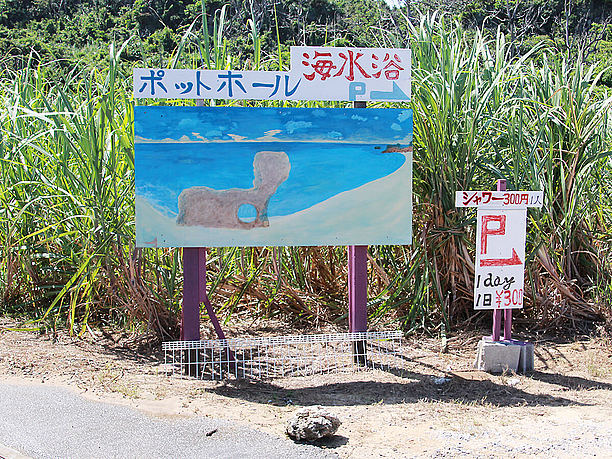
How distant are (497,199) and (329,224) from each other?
1.09m

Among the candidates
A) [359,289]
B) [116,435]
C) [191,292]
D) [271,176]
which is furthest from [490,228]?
[116,435]

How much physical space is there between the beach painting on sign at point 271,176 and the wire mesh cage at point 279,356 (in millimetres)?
634

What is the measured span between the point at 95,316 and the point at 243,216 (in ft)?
5.82

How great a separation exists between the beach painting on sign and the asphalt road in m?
1.14

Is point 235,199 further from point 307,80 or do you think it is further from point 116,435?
point 116,435

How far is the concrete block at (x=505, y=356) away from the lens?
4301mm

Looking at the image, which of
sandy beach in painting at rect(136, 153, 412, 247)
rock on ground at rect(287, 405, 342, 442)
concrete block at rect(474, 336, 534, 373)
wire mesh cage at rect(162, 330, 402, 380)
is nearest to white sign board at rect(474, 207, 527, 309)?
concrete block at rect(474, 336, 534, 373)

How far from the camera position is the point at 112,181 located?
4609 mm

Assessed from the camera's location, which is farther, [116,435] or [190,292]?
[190,292]

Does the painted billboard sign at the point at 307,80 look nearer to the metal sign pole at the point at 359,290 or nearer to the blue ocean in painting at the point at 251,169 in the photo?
the blue ocean in painting at the point at 251,169

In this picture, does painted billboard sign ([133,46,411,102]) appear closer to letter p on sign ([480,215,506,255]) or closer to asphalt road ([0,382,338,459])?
letter p on sign ([480,215,506,255])

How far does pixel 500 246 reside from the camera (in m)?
4.30

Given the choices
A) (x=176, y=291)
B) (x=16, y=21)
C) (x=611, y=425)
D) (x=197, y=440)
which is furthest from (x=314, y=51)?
(x=16, y=21)

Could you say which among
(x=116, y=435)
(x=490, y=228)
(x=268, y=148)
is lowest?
(x=116, y=435)
